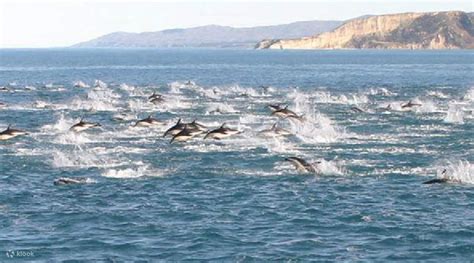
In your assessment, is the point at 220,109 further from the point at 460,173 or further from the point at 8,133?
the point at 460,173

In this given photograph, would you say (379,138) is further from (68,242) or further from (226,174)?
(68,242)

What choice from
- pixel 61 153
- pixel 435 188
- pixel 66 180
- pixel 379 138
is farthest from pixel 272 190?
pixel 379 138

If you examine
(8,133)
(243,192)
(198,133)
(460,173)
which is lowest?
(460,173)

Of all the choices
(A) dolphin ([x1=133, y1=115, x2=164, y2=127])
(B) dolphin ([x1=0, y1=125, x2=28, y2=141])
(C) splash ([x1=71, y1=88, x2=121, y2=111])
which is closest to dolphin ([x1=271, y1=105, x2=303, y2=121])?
(A) dolphin ([x1=133, y1=115, x2=164, y2=127])

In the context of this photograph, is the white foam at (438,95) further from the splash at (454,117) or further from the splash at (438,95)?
the splash at (454,117)

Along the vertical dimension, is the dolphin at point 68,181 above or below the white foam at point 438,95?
above

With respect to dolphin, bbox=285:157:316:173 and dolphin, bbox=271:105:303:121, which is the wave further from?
dolphin, bbox=271:105:303:121

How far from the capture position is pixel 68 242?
22.0m

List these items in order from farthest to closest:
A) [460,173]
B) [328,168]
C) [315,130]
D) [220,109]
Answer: [220,109]
[315,130]
[328,168]
[460,173]

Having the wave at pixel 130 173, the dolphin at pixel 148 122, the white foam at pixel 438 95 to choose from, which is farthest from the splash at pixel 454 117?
the wave at pixel 130 173

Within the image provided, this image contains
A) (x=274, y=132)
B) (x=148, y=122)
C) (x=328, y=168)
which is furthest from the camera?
(x=148, y=122)

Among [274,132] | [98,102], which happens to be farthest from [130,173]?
[98,102]

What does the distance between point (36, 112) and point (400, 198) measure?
3850 centimetres

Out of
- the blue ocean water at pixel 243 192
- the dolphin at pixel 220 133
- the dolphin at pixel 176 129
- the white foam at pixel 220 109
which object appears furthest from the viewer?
the white foam at pixel 220 109
